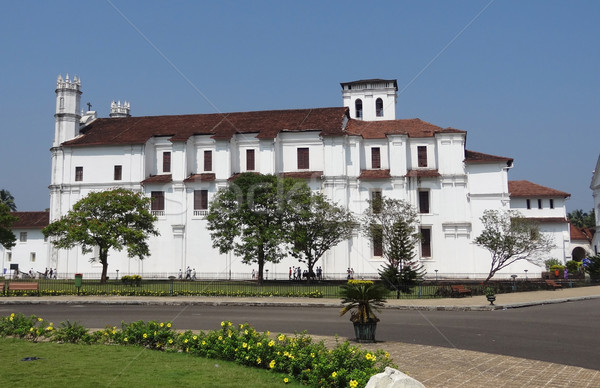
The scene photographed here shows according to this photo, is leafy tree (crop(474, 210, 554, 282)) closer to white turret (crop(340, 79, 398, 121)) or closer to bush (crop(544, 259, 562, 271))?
bush (crop(544, 259, 562, 271))

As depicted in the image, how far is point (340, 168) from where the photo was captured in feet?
153

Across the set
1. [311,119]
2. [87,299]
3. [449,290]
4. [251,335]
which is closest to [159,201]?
[311,119]

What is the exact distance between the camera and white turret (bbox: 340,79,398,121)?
60.6m

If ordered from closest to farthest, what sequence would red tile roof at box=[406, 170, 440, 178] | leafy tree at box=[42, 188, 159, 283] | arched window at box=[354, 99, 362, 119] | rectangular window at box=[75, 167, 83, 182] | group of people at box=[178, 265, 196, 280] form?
leafy tree at box=[42, 188, 159, 283] → group of people at box=[178, 265, 196, 280] → red tile roof at box=[406, 170, 440, 178] → rectangular window at box=[75, 167, 83, 182] → arched window at box=[354, 99, 362, 119]

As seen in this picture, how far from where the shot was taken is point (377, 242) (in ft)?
138

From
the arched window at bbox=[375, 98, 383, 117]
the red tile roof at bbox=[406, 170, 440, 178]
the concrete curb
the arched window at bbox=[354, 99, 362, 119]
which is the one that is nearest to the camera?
the concrete curb

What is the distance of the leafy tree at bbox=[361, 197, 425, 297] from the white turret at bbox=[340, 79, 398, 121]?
19475mm

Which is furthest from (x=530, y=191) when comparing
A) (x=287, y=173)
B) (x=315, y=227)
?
(x=315, y=227)

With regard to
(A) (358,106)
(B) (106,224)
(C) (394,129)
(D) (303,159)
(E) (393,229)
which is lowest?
(E) (393,229)

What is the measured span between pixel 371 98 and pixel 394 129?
12497mm

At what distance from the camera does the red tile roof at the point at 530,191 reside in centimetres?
6154

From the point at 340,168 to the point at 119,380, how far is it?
131ft

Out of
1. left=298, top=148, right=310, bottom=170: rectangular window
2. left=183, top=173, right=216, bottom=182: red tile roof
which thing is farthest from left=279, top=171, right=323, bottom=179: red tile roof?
left=183, top=173, right=216, bottom=182: red tile roof

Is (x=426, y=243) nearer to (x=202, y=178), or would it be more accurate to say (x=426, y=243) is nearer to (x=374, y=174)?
(x=374, y=174)
